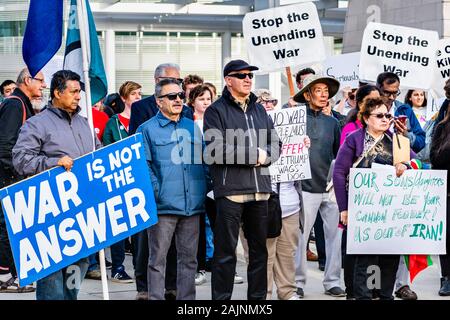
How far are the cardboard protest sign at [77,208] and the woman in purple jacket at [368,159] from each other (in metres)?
1.78

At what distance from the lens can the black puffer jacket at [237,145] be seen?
8.89 metres

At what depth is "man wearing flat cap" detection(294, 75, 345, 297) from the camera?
10.3 metres

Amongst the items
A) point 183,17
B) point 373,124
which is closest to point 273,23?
point 373,124

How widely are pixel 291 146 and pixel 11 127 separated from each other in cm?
264

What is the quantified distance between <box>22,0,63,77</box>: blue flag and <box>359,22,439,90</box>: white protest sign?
4214mm

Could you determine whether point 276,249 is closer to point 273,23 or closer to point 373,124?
point 373,124

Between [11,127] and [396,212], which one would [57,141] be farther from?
[396,212]

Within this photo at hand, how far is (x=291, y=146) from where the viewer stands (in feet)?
32.7

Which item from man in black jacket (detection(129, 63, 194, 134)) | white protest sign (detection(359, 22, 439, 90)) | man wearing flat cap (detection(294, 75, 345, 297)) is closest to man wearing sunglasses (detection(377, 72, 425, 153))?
man wearing flat cap (detection(294, 75, 345, 297))

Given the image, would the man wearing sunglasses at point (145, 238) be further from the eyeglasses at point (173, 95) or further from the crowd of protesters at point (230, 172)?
the eyeglasses at point (173, 95)

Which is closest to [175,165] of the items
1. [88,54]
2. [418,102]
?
[88,54]

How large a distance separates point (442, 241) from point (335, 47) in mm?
17834

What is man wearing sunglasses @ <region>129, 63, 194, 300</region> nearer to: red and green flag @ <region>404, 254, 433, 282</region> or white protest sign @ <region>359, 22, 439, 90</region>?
red and green flag @ <region>404, 254, 433, 282</region>

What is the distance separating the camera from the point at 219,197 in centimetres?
894
